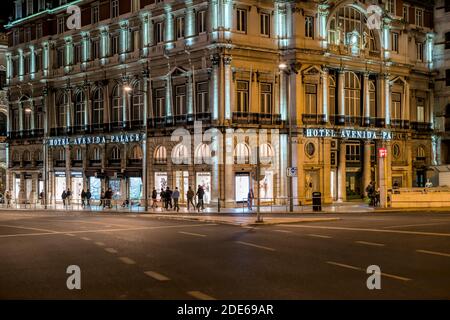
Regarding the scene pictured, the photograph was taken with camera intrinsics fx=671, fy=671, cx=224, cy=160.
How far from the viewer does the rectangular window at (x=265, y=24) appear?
50000 millimetres

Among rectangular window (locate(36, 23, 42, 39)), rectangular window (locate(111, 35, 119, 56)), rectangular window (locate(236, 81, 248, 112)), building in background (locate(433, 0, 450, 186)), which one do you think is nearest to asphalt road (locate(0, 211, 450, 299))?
rectangular window (locate(236, 81, 248, 112))

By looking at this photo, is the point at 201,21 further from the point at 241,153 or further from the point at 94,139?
the point at 94,139

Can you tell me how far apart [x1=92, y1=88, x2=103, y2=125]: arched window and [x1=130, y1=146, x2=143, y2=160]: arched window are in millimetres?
5425

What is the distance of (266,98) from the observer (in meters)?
50.1

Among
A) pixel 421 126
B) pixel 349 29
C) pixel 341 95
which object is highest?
pixel 349 29

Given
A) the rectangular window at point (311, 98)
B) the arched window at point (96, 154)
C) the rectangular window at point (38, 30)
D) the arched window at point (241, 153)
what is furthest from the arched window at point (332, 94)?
the rectangular window at point (38, 30)

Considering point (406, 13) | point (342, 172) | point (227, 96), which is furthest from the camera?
point (406, 13)

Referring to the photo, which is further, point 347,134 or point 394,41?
point 394,41

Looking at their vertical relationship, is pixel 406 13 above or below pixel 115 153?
above

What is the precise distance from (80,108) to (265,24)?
20484 millimetres

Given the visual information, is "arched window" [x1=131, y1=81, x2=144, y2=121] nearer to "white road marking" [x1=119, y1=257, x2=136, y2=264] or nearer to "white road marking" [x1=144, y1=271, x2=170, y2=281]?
"white road marking" [x1=119, y1=257, x2=136, y2=264]

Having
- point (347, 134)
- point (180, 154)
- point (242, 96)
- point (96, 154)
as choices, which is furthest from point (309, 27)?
point (96, 154)

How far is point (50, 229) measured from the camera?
28.0 m
